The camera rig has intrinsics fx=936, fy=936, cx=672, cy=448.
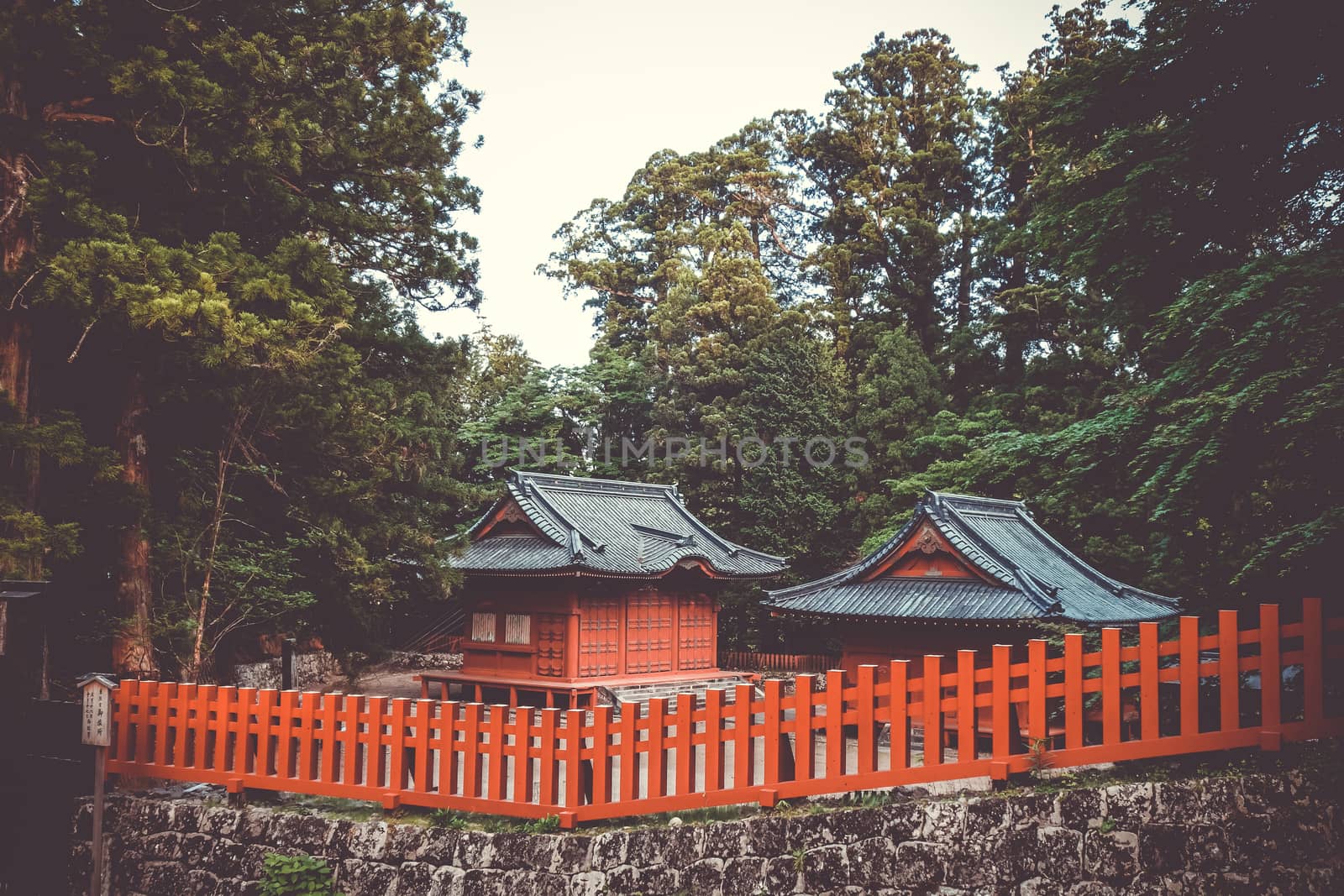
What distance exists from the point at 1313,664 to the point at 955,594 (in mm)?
11088

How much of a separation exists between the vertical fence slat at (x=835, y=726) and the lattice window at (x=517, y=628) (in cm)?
1565

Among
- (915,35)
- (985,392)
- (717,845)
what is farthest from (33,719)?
(915,35)

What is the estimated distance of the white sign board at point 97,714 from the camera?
8.30 metres

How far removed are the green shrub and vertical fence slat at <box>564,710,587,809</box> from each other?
227 cm

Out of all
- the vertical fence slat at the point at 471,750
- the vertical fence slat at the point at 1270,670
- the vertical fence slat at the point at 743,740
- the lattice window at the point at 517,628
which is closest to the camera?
the vertical fence slat at the point at 1270,670

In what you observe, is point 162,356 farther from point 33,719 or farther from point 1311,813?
point 1311,813

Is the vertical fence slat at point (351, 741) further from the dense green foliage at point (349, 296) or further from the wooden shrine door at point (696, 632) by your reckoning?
the wooden shrine door at point (696, 632)

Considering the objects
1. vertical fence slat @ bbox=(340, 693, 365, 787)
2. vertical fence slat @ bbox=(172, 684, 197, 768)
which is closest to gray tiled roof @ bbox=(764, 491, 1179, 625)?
vertical fence slat @ bbox=(340, 693, 365, 787)

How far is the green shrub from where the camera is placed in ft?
25.7

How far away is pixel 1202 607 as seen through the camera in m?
10.3

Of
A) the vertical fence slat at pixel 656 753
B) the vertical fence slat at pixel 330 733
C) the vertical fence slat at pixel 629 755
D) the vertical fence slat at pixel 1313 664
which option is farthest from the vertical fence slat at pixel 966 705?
the vertical fence slat at pixel 330 733

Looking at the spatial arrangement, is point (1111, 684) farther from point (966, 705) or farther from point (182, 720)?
point (182, 720)

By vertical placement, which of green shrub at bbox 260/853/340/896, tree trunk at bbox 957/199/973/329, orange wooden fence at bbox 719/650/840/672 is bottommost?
orange wooden fence at bbox 719/650/840/672

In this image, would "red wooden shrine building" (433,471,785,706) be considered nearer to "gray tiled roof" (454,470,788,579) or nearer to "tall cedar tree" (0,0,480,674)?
"gray tiled roof" (454,470,788,579)
